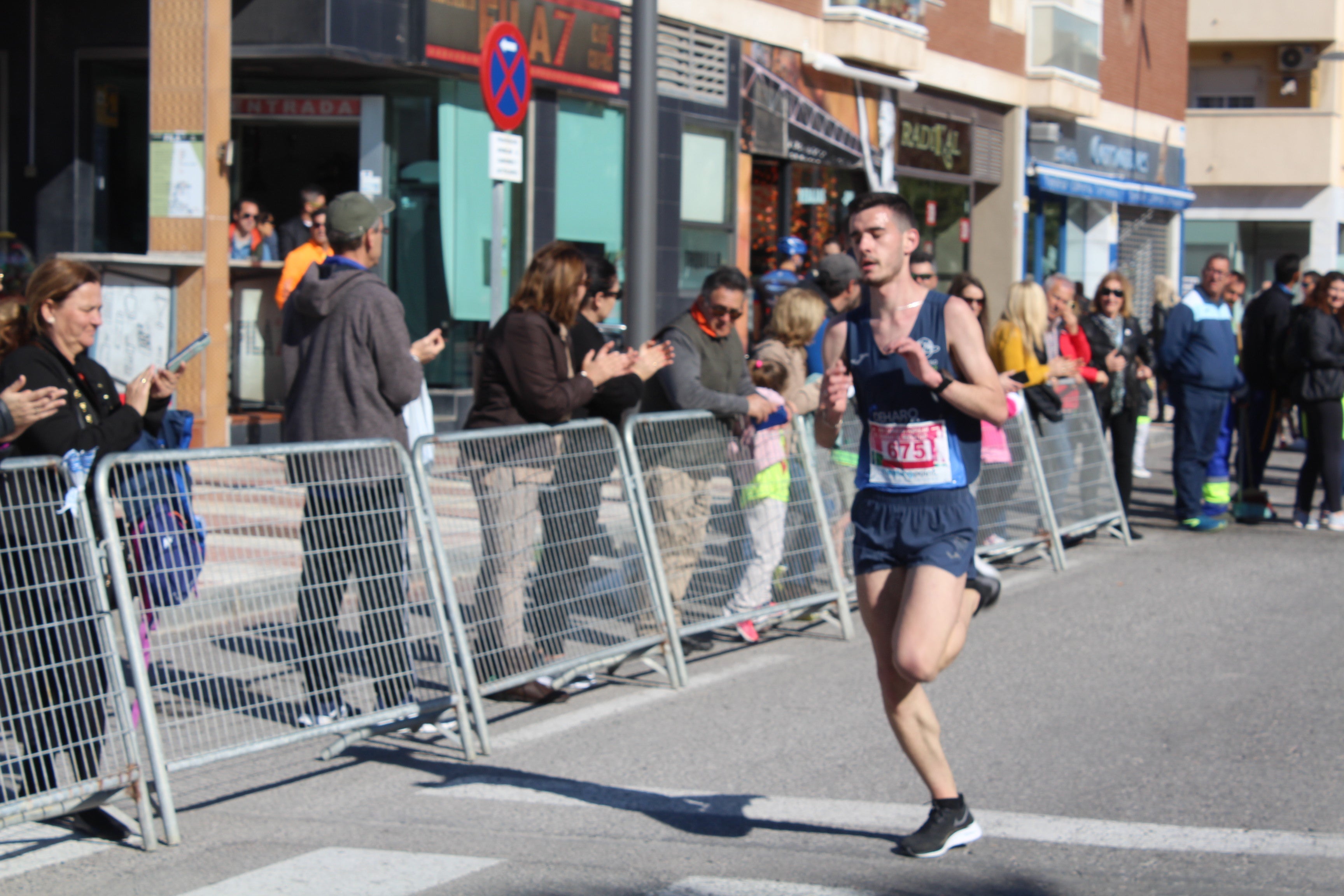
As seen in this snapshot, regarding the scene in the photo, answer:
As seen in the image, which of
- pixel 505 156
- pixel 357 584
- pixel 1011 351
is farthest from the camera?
pixel 1011 351

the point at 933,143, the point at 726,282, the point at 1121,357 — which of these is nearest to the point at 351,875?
the point at 726,282

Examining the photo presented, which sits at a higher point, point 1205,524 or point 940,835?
point 1205,524

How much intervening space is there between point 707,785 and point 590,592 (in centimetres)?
148

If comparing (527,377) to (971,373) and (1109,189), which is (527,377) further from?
(1109,189)

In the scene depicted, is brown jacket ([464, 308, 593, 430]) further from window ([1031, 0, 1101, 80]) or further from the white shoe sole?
window ([1031, 0, 1101, 80])

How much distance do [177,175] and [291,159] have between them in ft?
8.72

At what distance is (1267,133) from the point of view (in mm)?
38469

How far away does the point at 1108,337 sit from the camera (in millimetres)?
11969

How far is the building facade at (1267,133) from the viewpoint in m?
38.5

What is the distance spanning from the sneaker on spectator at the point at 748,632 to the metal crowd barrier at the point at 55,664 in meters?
3.72

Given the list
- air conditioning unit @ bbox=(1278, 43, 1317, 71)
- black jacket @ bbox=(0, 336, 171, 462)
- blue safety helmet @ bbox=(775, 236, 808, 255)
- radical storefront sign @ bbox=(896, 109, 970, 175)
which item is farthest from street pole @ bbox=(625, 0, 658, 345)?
air conditioning unit @ bbox=(1278, 43, 1317, 71)

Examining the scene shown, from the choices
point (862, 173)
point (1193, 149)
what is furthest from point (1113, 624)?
point (1193, 149)

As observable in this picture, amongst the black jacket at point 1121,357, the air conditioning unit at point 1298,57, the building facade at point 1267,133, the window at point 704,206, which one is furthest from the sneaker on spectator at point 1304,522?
the air conditioning unit at point 1298,57

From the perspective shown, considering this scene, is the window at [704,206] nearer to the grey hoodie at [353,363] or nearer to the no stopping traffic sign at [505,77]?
the no stopping traffic sign at [505,77]
